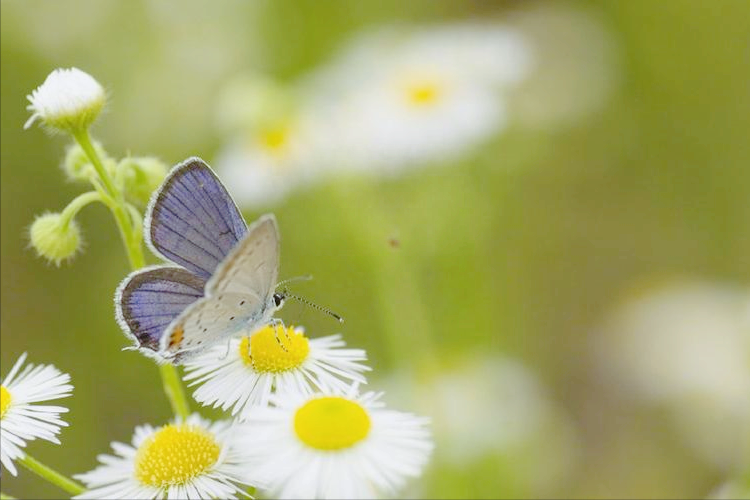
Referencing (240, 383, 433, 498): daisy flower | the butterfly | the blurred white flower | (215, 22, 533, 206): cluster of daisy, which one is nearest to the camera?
(240, 383, 433, 498): daisy flower

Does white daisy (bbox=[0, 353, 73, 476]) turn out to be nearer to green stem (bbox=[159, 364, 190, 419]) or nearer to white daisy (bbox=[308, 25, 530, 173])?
green stem (bbox=[159, 364, 190, 419])

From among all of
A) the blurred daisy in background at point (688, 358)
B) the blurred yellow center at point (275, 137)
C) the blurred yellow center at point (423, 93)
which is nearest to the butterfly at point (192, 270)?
the blurred daisy in background at point (688, 358)

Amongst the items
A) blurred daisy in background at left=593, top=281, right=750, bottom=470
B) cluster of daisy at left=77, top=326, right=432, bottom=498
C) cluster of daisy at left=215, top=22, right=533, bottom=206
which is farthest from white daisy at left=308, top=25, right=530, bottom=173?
cluster of daisy at left=77, top=326, right=432, bottom=498

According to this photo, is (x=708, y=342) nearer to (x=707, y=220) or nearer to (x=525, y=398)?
(x=525, y=398)

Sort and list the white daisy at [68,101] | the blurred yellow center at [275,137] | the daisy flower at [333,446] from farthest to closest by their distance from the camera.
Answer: the blurred yellow center at [275,137], the white daisy at [68,101], the daisy flower at [333,446]

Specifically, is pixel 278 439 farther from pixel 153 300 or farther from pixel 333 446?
pixel 153 300

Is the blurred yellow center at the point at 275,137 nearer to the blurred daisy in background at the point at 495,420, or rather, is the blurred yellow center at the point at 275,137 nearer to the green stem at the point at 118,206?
the blurred daisy in background at the point at 495,420

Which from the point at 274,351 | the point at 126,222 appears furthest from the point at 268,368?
the point at 126,222
